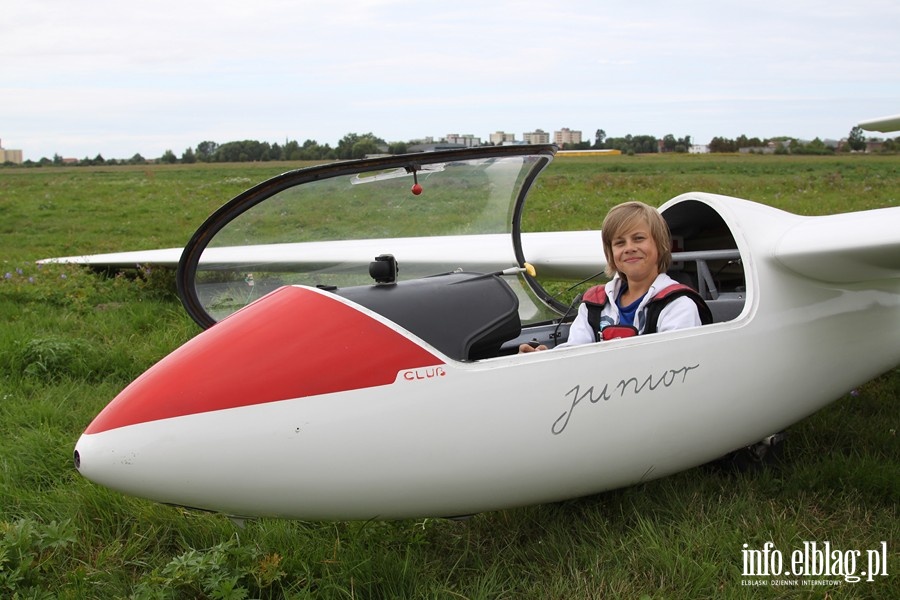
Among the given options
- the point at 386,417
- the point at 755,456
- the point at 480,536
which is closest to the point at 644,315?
the point at 755,456

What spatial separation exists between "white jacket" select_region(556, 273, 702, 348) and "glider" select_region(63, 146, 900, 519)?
108 millimetres

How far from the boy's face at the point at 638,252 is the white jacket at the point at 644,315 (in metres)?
0.07

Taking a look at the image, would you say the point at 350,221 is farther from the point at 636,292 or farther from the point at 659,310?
the point at 659,310

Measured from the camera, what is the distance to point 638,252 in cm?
340

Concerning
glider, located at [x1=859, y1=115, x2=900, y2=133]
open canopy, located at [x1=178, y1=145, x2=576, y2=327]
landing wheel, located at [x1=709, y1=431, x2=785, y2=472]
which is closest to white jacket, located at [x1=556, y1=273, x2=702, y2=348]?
open canopy, located at [x1=178, y1=145, x2=576, y2=327]

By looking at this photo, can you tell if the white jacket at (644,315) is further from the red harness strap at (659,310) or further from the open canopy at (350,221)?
the open canopy at (350,221)

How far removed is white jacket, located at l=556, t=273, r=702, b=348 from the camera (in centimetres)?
324

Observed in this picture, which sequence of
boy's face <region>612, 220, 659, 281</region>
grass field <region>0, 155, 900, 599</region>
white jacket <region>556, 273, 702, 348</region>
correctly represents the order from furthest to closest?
boy's face <region>612, 220, 659, 281</region> → white jacket <region>556, 273, 702, 348</region> → grass field <region>0, 155, 900, 599</region>

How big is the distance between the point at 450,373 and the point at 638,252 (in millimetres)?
1172

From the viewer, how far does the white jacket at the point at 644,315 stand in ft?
10.6

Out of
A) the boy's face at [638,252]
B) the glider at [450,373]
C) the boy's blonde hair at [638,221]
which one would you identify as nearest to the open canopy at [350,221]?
the glider at [450,373]

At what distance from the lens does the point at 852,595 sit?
279cm

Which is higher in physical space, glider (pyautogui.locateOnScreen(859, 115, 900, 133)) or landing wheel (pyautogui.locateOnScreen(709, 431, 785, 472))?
glider (pyautogui.locateOnScreen(859, 115, 900, 133))

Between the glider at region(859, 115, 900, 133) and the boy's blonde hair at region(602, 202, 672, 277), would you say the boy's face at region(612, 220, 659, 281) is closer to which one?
the boy's blonde hair at region(602, 202, 672, 277)
